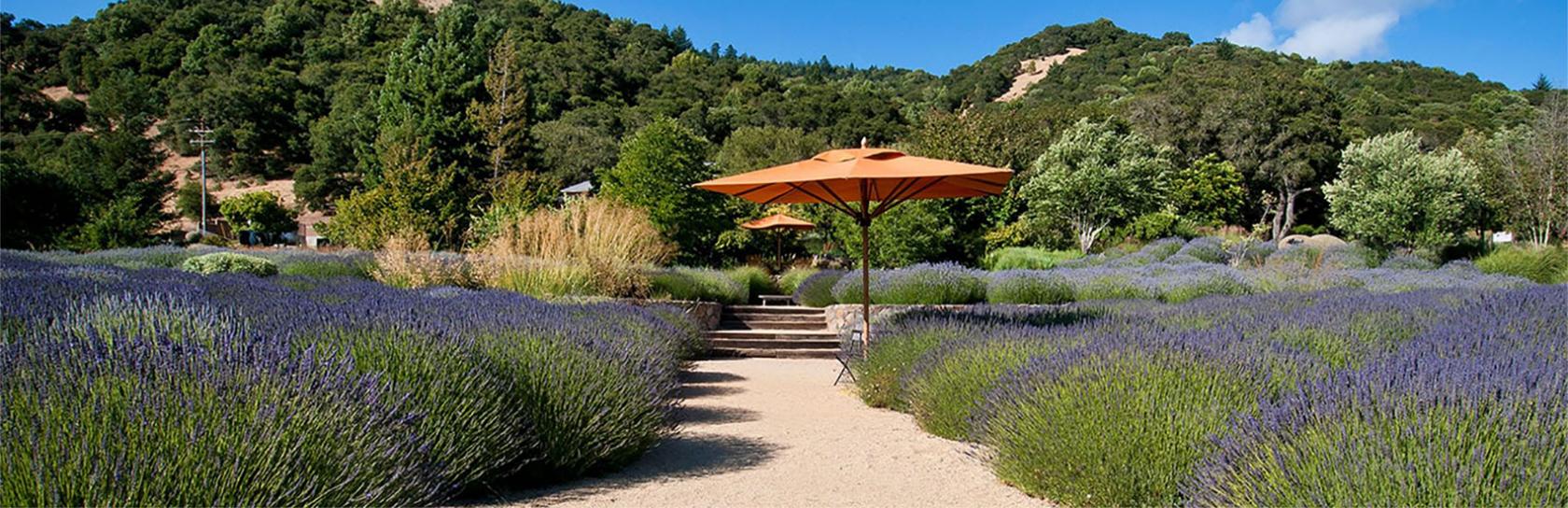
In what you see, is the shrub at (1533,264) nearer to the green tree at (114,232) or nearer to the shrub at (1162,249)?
the shrub at (1162,249)

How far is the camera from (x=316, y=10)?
5828 cm

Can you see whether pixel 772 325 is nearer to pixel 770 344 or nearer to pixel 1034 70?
pixel 770 344

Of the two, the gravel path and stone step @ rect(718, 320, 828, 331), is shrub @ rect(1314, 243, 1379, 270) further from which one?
the gravel path

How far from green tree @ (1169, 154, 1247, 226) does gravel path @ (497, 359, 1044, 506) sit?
2713 centimetres

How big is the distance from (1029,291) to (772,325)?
330cm

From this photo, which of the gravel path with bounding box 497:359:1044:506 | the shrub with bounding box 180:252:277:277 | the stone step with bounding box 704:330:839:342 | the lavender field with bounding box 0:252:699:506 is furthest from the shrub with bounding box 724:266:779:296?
the lavender field with bounding box 0:252:699:506

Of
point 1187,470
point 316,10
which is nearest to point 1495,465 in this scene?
point 1187,470

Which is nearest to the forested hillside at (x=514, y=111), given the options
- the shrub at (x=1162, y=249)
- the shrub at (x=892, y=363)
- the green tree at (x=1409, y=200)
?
the shrub at (x=1162, y=249)

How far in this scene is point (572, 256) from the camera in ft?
31.6

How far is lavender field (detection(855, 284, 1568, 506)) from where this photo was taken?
6.62 ft

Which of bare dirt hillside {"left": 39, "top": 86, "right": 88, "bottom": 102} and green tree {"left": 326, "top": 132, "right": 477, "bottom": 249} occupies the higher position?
bare dirt hillside {"left": 39, "top": 86, "right": 88, "bottom": 102}

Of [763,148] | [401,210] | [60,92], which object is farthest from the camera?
[60,92]

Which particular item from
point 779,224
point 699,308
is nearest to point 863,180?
point 699,308

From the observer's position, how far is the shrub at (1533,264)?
13276 millimetres
